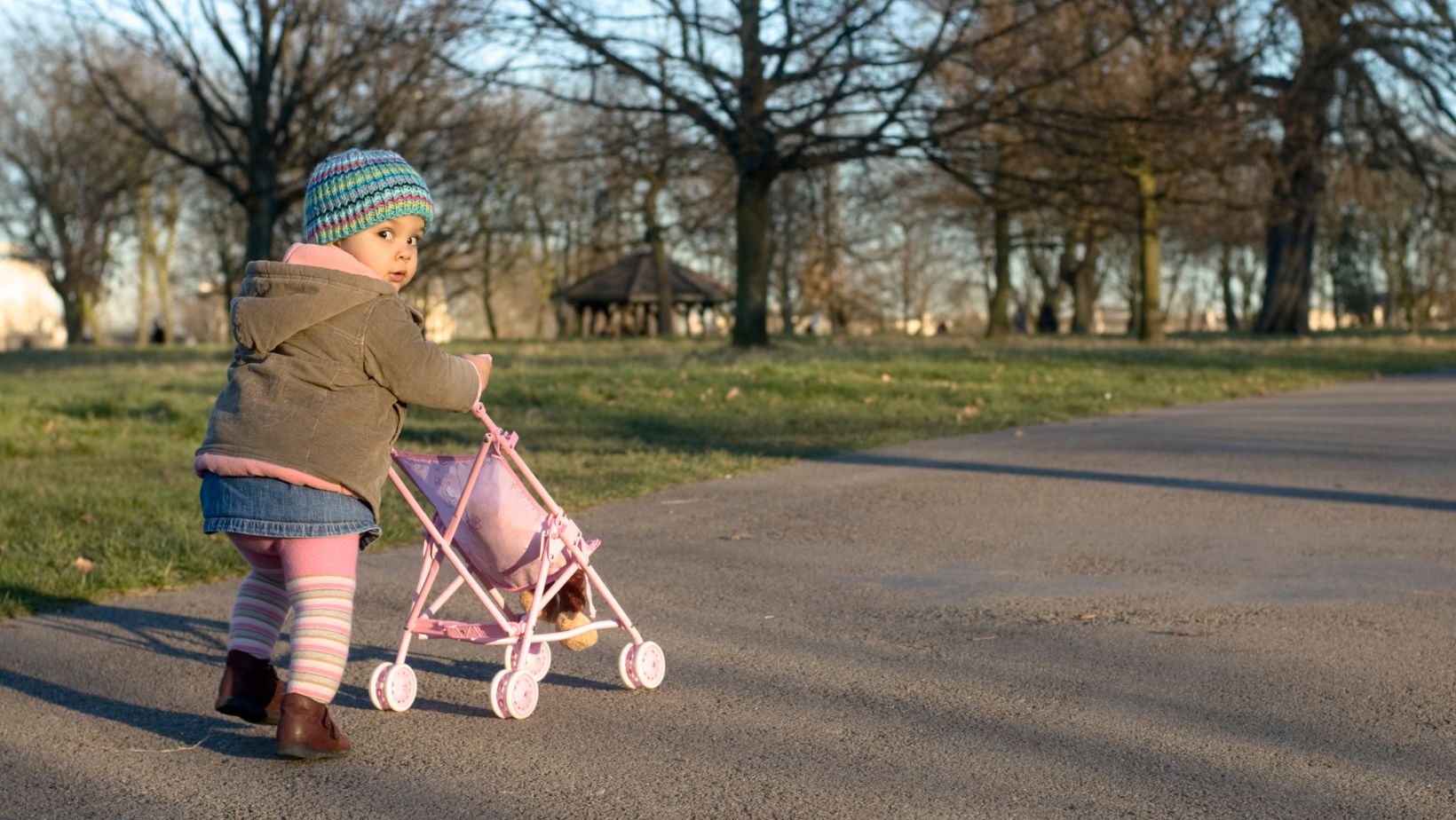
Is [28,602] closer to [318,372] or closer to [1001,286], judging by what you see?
[318,372]

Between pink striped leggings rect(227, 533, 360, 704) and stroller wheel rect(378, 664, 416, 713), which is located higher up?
pink striped leggings rect(227, 533, 360, 704)

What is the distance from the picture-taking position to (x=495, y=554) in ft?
14.1

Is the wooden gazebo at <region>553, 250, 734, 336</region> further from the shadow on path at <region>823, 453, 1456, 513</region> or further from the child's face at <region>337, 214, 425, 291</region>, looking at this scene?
the child's face at <region>337, 214, 425, 291</region>

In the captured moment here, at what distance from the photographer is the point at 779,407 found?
12984 millimetres

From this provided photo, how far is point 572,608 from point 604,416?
25.5 ft

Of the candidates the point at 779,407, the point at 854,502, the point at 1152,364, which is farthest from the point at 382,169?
the point at 1152,364

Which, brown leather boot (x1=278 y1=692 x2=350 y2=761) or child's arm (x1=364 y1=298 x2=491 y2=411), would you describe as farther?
child's arm (x1=364 y1=298 x2=491 y2=411)

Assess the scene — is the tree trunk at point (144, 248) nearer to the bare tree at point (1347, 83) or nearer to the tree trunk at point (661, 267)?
the tree trunk at point (661, 267)

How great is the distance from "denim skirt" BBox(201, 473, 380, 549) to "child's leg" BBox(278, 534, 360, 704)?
0.14 feet

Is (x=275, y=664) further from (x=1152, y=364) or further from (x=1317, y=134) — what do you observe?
(x=1317, y=134)

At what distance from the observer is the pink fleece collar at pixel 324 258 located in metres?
3.71

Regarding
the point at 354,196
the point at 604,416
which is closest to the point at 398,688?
the point at 354,196

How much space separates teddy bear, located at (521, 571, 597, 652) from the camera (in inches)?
175

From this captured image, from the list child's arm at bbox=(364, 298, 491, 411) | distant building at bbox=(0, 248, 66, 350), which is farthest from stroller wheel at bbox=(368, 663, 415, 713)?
distant building at bbox=(0, 248, 66, 350)
